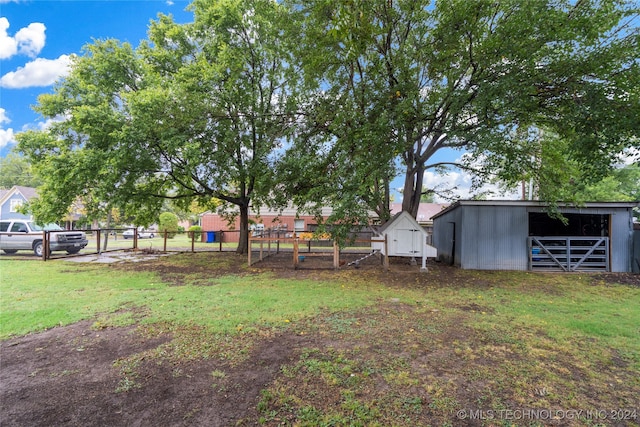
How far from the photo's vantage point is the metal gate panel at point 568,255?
1041 centimetres

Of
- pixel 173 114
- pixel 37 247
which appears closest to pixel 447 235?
pixel 173 114

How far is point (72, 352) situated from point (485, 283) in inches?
342

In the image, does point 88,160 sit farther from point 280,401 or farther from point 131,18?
point 280,401

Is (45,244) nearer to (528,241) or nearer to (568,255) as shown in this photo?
(528,241)

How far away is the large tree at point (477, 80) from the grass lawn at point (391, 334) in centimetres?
290

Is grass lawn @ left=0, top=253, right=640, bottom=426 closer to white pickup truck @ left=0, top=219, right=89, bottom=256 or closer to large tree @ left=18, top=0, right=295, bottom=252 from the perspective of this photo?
large tree @ left=18, top=0, right=295, bottom=252

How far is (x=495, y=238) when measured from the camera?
35.2 ft

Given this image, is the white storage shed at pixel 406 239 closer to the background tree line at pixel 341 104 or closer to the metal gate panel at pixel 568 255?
the background tree line at pixel 341 104

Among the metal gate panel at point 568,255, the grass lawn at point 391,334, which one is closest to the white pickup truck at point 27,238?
the grass lawn at point 391,334

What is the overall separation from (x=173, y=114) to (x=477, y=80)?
977 centimetres

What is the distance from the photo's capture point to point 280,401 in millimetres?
2512

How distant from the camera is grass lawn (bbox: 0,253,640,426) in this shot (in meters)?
2.50

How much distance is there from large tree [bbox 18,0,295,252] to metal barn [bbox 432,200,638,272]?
737 cm

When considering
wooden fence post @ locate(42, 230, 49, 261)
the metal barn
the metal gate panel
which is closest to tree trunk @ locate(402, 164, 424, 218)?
the metal barn
